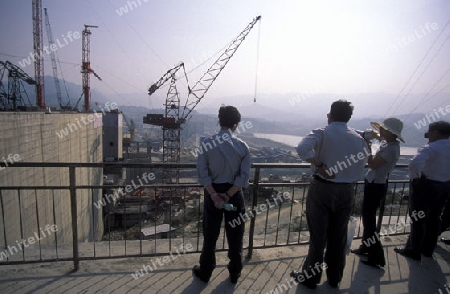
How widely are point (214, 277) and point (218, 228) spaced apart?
0.71m

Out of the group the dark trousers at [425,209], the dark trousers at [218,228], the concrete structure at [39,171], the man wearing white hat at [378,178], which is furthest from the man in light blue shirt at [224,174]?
the dark trousers at [425,209]

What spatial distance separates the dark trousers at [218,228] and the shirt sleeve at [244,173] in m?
0.11

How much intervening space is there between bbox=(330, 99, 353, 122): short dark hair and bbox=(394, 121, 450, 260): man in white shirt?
1.37 meters

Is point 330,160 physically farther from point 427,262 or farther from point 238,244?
point 427,262

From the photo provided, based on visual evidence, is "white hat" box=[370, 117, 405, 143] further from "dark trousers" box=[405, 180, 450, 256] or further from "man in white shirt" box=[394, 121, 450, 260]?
"dark trousers" box=[405, 180, 450, 256]

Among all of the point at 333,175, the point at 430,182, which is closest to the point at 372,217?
the point at 430,182

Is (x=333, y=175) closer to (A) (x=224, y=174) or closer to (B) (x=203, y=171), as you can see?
(A) (x=224, y=174)

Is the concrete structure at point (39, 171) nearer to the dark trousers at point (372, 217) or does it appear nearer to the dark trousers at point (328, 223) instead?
the dark trousers at point (328, 223)

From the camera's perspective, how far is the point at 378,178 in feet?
9.86

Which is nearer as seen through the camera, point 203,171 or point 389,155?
point 203,171

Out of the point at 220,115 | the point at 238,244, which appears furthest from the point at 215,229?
the point at 220,115

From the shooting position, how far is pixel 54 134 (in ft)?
43.8

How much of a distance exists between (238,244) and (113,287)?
1411 mm

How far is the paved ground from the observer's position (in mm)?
2666
